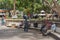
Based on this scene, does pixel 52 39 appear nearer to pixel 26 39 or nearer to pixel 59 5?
pixel 26 39

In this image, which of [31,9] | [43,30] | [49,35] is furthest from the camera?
[31,9]

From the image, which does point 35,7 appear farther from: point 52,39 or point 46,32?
point 52,39

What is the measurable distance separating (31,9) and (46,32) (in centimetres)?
1579

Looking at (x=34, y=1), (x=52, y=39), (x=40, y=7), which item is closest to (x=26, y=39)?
(x=52, y=39)

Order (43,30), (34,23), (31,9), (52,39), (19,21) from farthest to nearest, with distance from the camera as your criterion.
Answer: (31,9) → (19,21) → (34,23) → (43,30) → (52,39)

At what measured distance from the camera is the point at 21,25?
97.6 feet

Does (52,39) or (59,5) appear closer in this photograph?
(52,39)

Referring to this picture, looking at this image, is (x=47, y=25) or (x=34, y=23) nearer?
(x=47, y=25)

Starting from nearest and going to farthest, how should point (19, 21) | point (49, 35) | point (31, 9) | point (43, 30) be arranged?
point (49, 35), point (43, 30), point (19, 21), point (31, 9)

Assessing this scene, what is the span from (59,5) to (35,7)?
13.0m

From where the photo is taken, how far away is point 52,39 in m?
16.6

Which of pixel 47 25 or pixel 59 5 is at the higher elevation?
pixel 59 5

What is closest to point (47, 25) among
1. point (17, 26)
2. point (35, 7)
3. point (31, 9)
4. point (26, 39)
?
point (26, 39)

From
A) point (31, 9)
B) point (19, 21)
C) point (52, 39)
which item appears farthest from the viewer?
point (31, 9)
